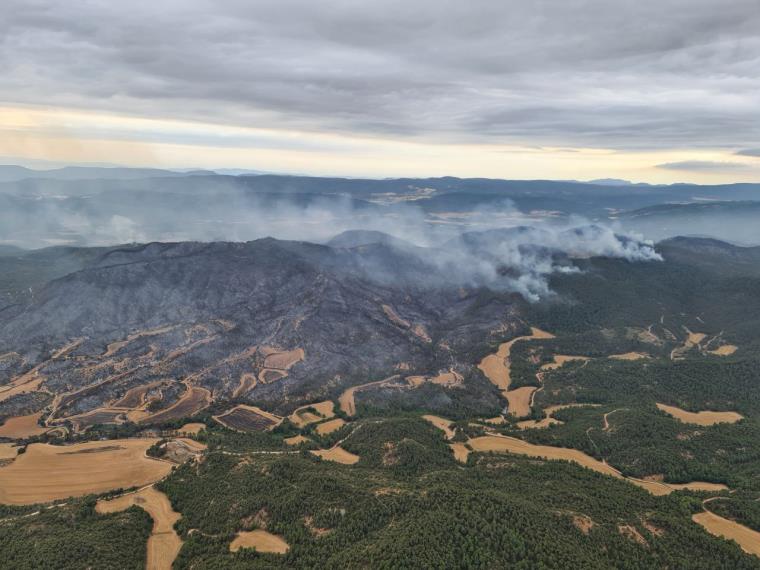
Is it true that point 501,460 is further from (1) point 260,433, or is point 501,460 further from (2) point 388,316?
(2) point 388,316

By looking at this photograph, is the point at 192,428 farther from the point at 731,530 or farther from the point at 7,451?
the point at 731,530

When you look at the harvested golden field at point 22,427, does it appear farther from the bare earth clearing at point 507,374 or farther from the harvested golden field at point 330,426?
the bare earth clearing at point 507,374

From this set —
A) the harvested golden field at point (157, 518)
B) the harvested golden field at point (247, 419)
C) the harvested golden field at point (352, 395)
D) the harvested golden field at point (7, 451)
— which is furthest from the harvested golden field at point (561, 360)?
the harvested golden field at point (7, 451)

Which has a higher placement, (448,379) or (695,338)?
(695,338)

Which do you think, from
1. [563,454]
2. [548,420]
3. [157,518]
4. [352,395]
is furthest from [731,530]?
[352,395]

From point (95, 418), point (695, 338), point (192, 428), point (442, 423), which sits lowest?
point (192, 428)
